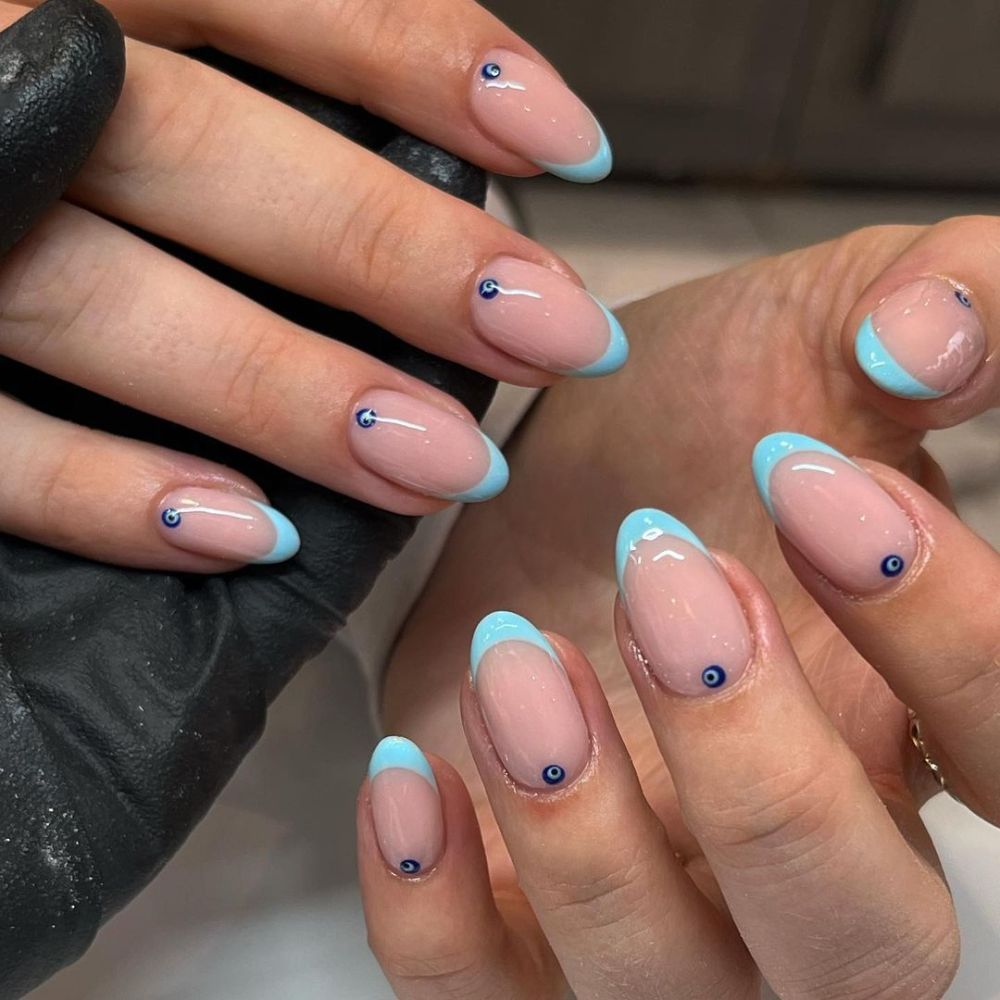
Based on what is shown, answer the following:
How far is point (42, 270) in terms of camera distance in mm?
467

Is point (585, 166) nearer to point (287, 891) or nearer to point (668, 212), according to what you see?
point (287, 891)

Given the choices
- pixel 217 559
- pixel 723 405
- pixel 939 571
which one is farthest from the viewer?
pixel 723 405

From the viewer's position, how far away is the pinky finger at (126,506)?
458mm

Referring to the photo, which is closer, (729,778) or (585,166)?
(729,778)

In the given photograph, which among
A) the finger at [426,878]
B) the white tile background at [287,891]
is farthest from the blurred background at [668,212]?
the finger at [426,878]

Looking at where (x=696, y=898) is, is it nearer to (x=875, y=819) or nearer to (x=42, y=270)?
(x=875, y=819)

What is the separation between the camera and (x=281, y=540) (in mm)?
464

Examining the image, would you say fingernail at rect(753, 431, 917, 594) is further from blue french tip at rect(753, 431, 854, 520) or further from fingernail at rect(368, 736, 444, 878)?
fingernail at rect(368, 736, 444, 878)

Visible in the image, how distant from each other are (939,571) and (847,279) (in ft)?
0.66

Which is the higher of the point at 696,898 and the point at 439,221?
the point at 439,221

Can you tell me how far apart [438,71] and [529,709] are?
0.93 ft

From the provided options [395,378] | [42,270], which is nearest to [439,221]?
[395,378]

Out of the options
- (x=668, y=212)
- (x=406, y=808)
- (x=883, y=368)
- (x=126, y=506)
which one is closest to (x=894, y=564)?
(x=883, y=368)

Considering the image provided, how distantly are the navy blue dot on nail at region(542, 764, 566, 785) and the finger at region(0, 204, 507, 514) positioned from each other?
0.14 m
